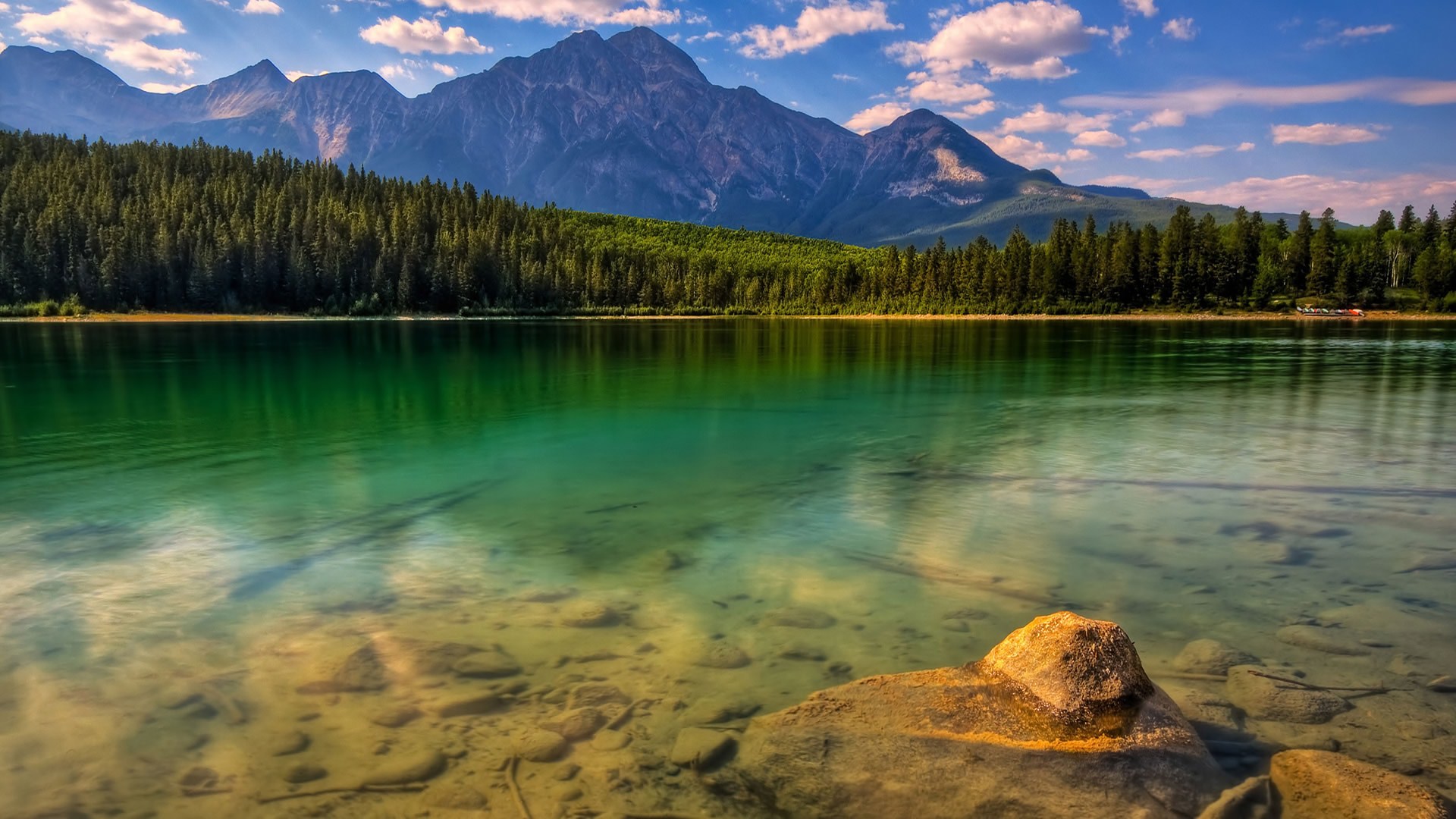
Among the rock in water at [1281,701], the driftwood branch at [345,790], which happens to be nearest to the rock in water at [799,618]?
the rock in water at [1281,701]

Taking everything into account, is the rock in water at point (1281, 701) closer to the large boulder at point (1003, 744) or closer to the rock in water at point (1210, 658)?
the rock in water at point (1210, 658)

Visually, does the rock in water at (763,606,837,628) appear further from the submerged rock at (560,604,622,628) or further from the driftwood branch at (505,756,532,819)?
the driftwood branch at (505,756,532,819)

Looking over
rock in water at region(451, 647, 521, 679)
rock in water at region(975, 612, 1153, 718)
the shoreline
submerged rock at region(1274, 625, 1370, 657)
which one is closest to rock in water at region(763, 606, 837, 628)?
rock in water at region(975, 612, 1153, 718)

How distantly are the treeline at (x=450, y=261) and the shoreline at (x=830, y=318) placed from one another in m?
2.32

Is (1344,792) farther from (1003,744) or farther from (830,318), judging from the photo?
(830,318)

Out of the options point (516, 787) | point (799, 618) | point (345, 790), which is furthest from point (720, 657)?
point (345, 790)

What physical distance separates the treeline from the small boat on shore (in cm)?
286

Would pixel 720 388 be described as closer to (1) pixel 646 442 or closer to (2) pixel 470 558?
(1) pixel 646 442

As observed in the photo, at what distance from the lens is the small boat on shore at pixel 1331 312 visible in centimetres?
14725

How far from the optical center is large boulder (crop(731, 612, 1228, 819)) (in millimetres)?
5984

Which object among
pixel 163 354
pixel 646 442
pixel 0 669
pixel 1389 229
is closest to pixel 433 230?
pixel 163 354

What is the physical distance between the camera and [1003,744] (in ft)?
21.6

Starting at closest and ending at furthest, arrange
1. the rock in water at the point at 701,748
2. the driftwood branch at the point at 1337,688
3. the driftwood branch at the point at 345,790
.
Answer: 1. the driftwood branch at the point at 345,790
2. the rock in water at the point at 701,748
3. the driftwood branch at the point at 1337,688

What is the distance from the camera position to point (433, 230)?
185 m
